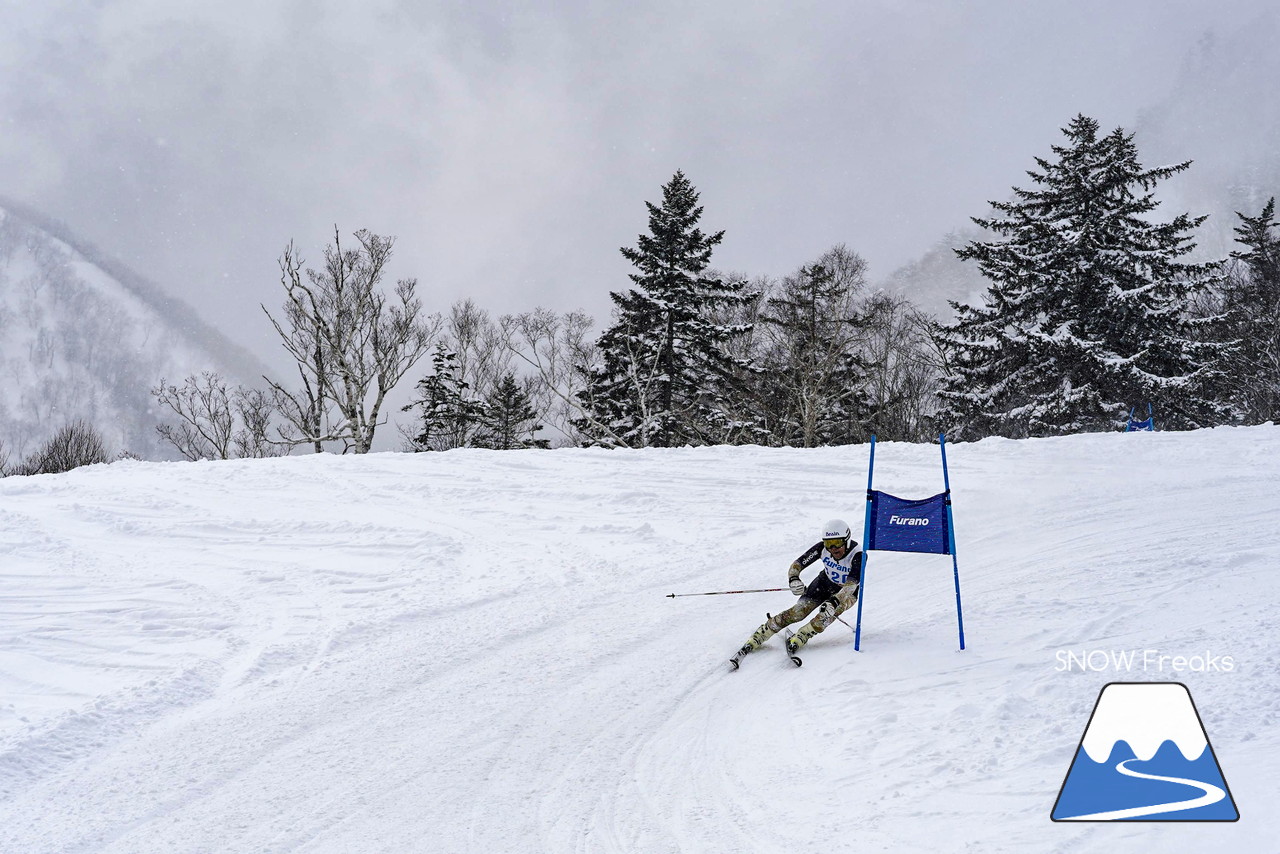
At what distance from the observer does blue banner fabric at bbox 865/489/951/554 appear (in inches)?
265

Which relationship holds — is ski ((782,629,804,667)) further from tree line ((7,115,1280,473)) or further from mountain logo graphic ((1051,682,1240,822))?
tree line ((7,115,1280,473))

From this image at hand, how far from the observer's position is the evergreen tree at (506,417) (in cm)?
3841

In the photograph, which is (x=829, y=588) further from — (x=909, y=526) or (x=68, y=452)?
(x=68, y=452)

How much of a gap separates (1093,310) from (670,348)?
15885 millimetres

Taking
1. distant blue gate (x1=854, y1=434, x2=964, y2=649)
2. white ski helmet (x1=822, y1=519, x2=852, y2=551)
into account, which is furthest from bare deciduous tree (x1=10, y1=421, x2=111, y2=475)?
distant blue gate (x1=854, y1=434, x2=964, y2=649)

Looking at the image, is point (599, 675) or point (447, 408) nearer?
point (599, 675)

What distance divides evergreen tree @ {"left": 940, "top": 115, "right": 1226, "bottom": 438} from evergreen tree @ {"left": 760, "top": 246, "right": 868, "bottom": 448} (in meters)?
5.14

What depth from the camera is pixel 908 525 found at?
6867 mm

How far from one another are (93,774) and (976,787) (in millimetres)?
5858

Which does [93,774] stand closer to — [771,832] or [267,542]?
[771,832]

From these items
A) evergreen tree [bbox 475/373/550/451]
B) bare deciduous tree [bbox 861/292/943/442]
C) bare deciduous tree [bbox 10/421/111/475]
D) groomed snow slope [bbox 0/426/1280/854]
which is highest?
bare deciduous tree [bbox 861/292/943/442]

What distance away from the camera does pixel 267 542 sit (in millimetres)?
12289

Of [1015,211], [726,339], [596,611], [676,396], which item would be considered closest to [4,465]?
[676,396]

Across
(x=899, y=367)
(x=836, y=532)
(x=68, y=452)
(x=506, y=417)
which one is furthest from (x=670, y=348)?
(x=68, y=452)
